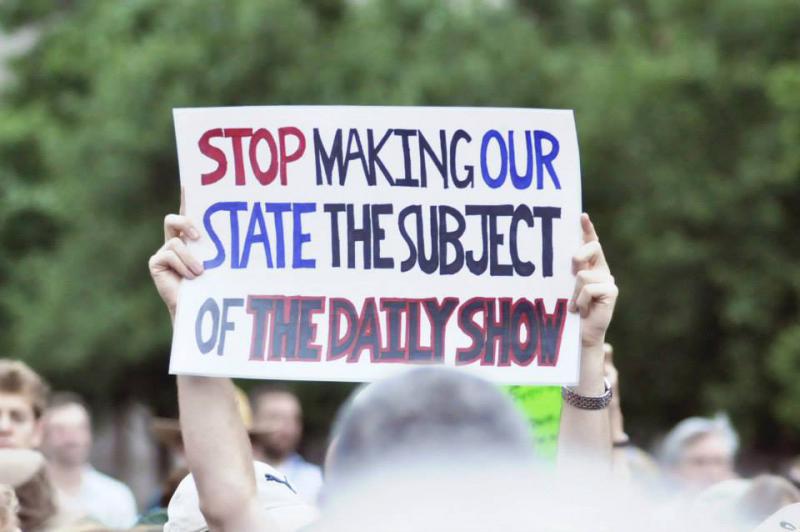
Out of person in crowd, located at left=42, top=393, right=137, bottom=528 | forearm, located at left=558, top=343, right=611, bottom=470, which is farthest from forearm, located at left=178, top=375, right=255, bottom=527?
person in crowd, located at left=42, top=393, right=137, bottom=528

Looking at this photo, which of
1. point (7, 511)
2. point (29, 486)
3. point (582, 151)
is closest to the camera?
point (7, 511)

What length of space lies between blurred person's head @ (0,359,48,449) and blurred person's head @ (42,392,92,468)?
1.83m

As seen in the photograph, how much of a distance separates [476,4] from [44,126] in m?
7.89

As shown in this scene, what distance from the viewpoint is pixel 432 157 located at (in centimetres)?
374

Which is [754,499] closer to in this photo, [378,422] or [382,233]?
[382,233]

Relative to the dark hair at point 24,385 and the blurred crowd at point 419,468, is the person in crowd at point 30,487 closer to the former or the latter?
the blurred crowd at point 419,468

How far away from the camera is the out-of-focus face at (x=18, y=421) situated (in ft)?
16.8

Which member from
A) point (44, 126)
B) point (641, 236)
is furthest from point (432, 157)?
point (44, 126)

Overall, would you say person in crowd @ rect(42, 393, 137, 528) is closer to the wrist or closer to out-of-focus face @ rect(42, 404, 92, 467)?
out-of-focus face @ rect(42, 404, 92, 467)

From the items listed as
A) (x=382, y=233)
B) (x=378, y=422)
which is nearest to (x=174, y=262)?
(x=382, y=233)

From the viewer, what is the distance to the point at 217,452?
3174 millimetres

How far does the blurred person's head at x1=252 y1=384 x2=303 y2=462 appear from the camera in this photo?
7848mm

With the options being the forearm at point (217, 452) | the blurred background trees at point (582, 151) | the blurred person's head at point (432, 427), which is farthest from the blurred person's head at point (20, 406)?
the blurred background trees at point (582, 151)

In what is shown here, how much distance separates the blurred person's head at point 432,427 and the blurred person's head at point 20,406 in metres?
3.05
